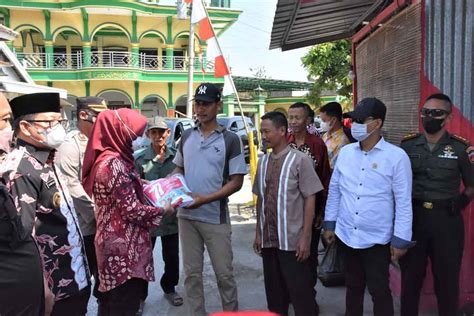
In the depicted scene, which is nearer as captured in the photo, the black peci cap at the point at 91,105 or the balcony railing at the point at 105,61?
the black peci cap at the point at 91,105

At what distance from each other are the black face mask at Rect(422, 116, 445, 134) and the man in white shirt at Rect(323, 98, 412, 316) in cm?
32

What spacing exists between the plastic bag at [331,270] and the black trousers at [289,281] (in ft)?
3.58

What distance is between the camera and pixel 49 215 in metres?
2.24

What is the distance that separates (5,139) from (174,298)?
2.40m

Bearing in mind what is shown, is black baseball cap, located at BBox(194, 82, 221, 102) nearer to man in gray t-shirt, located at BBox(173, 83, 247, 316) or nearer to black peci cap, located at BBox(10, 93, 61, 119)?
man in gray t-shirt, located at BBox(173, 83, 247, 316)

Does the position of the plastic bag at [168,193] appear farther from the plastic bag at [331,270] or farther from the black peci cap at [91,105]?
the plastic bag at [331,270]

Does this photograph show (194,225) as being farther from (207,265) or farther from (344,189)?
(207,265)

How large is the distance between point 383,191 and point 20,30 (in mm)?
24234

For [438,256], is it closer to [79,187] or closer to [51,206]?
[51,206]

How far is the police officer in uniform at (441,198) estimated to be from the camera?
2.79 m

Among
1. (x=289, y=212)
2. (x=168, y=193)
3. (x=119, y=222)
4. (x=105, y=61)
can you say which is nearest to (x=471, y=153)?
(x=289, y=212)

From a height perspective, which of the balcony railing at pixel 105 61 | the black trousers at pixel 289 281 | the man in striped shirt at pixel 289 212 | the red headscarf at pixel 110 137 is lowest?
the black trousers at pixel 289 281

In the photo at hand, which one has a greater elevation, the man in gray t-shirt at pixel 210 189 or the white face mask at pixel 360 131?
the white face mask at pixel 360 131

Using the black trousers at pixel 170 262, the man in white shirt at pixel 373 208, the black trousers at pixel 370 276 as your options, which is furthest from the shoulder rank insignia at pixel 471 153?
the black trousers at pixel 170 262
